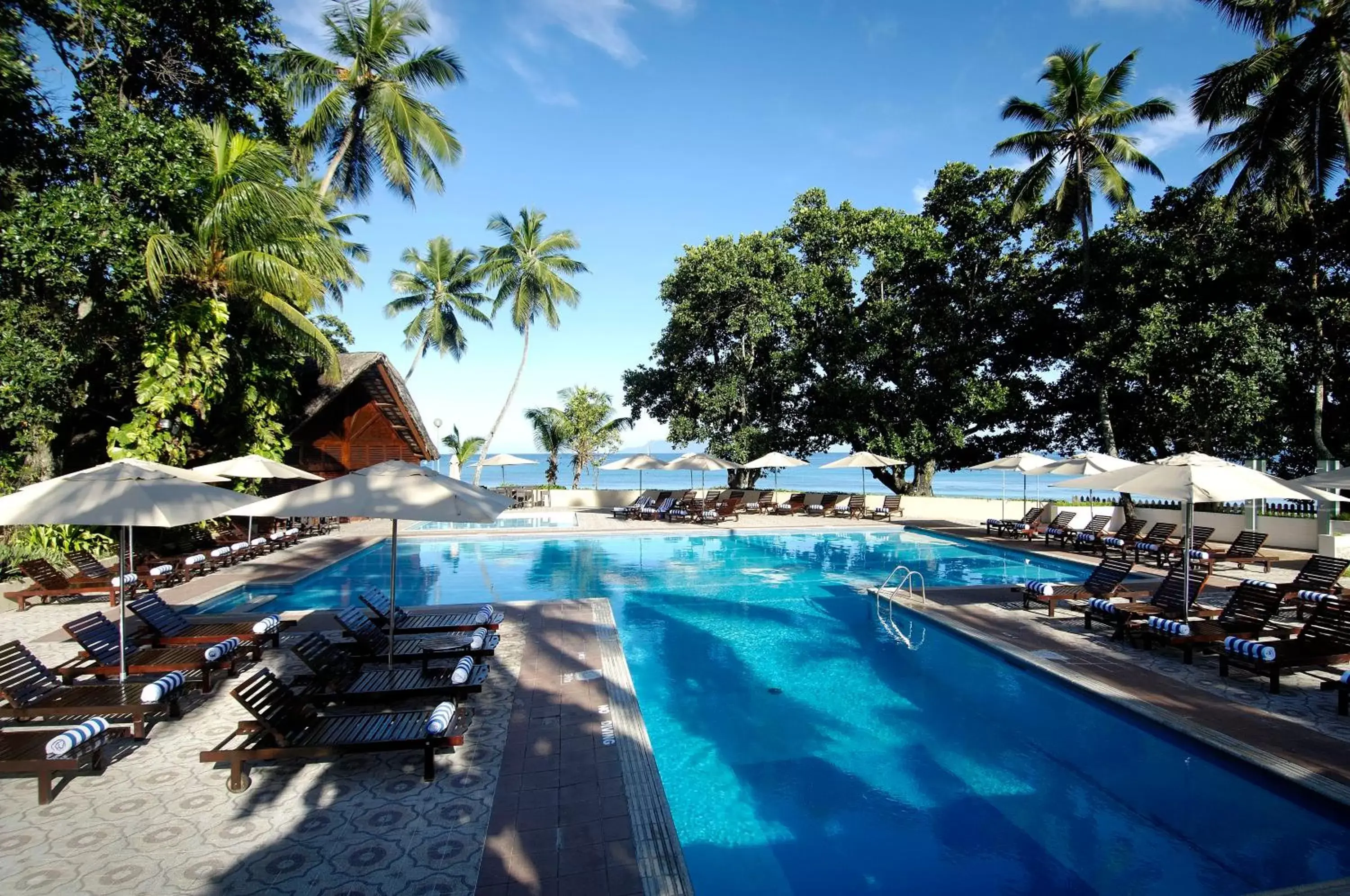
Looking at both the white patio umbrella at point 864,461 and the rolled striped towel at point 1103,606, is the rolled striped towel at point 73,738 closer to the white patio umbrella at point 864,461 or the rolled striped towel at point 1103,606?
the rolled striped towel at point 1103,606

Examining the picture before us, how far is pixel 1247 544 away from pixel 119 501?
18.5m

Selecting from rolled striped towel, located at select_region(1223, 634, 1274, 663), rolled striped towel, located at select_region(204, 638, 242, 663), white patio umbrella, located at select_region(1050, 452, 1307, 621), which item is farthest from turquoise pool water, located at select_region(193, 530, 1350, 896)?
rolled striped towel, located at select_region(204, 638, 242, 663)

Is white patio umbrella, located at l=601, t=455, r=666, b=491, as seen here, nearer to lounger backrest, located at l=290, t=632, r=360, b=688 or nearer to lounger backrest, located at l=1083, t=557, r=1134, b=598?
lounger backrest, located at l=1083, t=557, r=1134, b=598

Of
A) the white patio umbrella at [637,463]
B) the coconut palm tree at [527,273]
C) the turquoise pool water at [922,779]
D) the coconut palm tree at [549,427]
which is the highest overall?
the coconut palm tree at [527,273]

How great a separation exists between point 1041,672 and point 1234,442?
15777 mm

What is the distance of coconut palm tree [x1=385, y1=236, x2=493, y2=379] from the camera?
1288 inches

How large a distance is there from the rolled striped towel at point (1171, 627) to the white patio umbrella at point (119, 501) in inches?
409

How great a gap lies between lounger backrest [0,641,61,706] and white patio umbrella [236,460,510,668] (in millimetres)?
1976

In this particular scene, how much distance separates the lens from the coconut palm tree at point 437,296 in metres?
32.7

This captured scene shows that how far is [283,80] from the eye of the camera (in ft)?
60.6

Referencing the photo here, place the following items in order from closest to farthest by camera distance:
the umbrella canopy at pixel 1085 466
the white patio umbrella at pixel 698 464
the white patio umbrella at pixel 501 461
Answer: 1. the umbrella canopy at pixel 1085 466
2. the white patio umbrella at pixel 698 464
3. the white patio umbrella at pixel 501 461

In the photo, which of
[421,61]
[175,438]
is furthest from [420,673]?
[421,61]

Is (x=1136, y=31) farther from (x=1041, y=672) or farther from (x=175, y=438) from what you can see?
(x=175, y=438)

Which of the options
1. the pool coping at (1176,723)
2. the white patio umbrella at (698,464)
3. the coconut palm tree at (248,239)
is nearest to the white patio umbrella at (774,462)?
the white patio umbrella at (698,464)
